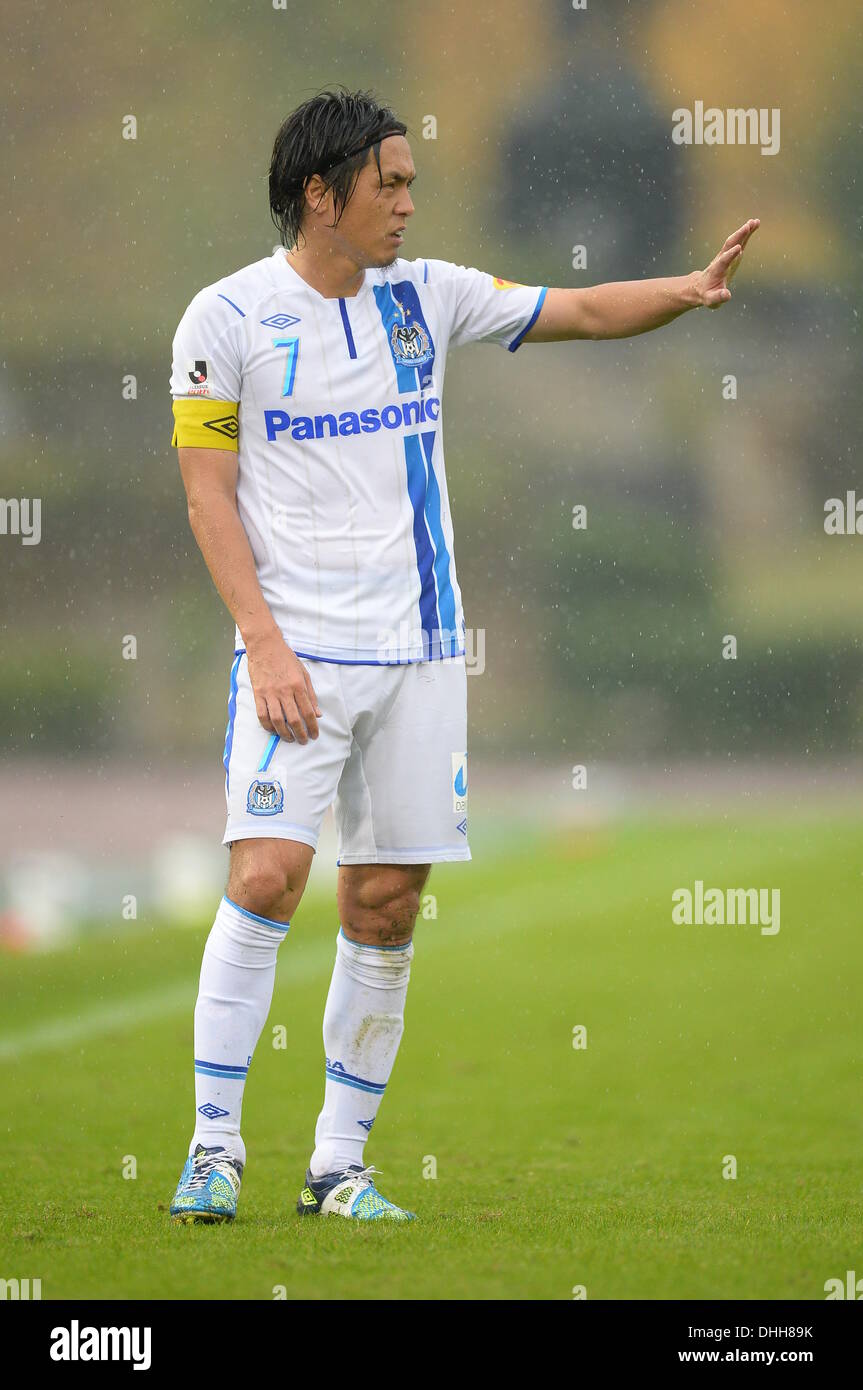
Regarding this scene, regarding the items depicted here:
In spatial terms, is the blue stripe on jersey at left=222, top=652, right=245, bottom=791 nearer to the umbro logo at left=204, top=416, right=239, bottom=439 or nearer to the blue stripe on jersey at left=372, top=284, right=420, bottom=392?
the umbro logo at left=204, top=416, right=239, bottom=439

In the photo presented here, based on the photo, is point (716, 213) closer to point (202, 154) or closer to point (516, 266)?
point (516, 266)

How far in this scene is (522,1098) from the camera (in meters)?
3.80

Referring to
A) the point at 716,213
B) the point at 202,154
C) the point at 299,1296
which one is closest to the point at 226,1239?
the point at 299,1296

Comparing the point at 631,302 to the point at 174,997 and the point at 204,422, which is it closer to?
the point at 204,422

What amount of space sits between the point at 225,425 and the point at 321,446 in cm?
13

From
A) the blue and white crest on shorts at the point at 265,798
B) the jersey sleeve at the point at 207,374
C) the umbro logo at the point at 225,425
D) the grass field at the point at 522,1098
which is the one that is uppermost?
the jersey sleeve at the point at 207,374

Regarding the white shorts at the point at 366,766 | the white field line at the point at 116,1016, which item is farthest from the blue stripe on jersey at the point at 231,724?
the white field line at the point at 116,1016

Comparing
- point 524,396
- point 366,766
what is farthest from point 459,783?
point 524,396

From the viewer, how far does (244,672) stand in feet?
7.32

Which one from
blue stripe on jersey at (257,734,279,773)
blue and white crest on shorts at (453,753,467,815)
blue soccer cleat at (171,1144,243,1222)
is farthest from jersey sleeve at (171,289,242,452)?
blue soccer cleat at (171,1144,243,1222)

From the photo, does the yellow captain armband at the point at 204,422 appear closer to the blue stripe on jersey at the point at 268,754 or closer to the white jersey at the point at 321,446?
the white jersey at the point at 321,446

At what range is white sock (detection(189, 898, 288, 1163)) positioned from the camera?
2168 mm

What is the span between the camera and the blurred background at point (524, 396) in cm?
756
